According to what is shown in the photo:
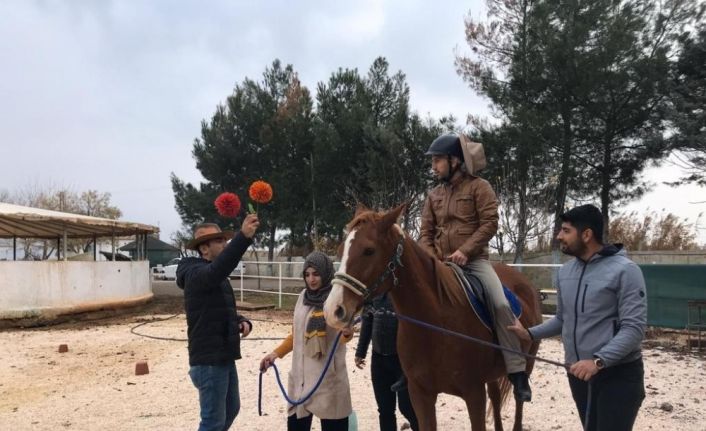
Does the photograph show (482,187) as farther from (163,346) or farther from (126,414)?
(163,346)

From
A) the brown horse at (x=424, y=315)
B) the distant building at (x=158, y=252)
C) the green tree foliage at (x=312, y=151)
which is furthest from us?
the distant building at (x=158, y=252)

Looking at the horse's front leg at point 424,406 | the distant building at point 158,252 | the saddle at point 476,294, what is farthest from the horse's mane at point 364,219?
the distant building at point 158,252

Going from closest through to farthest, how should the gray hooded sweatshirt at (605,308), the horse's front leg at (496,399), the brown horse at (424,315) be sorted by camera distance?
the gray hooded sweatshirt at (605,308) → the brown horse at (424,315) → the horse's front leg at (496,399)

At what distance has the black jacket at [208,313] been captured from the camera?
335 cm

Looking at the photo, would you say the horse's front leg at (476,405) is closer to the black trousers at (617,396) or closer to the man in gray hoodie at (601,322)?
the man in gray hoodie at (601,322)

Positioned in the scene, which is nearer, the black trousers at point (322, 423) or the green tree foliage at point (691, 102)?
the black trousers at point (322, 423)

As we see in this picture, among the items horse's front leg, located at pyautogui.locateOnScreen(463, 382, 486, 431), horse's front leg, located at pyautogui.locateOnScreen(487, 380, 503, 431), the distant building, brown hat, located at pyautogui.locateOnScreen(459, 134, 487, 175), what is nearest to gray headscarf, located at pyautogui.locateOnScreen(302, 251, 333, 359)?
horse's front leg, located at pyautogui.locateOnScreen(463, 382, 486, 431)

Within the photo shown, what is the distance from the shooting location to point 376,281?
3012 millimetres

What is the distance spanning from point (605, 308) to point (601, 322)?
0.07m

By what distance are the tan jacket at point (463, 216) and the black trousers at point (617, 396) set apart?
3.57ft

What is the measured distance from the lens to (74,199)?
42875mm

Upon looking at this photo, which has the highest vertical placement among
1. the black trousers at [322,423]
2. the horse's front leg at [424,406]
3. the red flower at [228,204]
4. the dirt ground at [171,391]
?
the red flower at [228,204]

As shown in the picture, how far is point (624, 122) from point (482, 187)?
15.4 metres

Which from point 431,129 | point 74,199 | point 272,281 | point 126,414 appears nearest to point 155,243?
point 74,199
